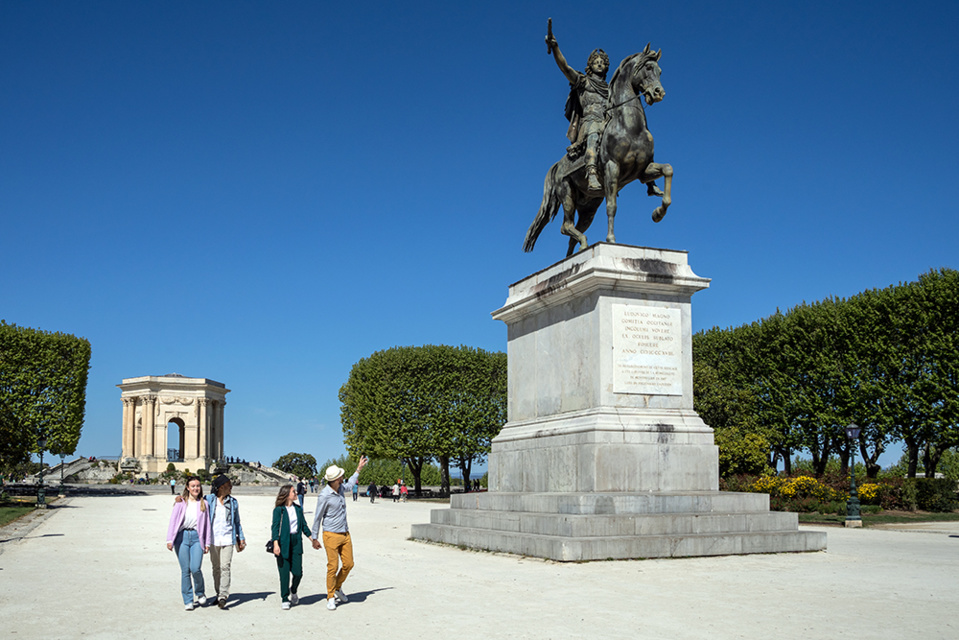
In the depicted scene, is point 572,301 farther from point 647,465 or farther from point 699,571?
point 699,571

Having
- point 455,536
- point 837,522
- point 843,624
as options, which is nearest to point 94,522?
point 455,536

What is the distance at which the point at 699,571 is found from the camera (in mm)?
11953

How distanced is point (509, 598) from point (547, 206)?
10.7 metres

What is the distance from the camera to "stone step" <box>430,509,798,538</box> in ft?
43.6

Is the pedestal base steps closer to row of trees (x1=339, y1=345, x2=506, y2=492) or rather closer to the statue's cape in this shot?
the statue's cape

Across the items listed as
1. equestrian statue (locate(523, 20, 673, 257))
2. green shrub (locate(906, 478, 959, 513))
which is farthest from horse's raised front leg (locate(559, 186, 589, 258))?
green shrub (locate(906, 478, 959, 513))

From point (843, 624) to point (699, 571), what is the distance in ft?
12.2

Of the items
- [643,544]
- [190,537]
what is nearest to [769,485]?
[643,544]

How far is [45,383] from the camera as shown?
169ft

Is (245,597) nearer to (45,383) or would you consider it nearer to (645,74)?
(645,74)

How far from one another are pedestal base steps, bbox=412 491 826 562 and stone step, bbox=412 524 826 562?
1 cm

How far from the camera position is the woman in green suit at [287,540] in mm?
9648

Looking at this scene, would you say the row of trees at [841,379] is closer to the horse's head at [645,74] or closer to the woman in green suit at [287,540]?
the horse's head at [645,74]

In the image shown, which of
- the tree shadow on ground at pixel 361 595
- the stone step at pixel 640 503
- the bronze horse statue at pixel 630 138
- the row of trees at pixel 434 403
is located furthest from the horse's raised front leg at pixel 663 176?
the row of trees at pixel 434 403
